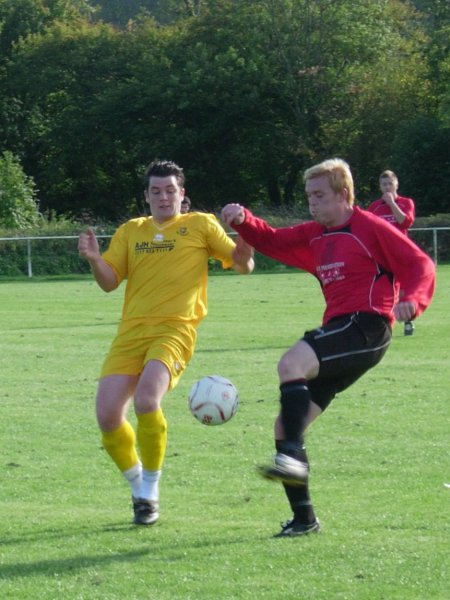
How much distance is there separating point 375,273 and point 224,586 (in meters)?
1.93

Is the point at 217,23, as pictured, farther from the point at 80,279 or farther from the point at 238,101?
the point at 80,279

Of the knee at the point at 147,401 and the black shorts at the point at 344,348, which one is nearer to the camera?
the black shorts at the point at 344,348

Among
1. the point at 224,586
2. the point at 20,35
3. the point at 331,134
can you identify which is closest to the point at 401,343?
the point at 224,586

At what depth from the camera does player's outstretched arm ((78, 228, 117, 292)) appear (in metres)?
7.03

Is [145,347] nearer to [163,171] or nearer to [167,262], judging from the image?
[167,262]

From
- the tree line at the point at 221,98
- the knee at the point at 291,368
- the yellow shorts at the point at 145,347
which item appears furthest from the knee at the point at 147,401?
the tree line at the point at 221,98

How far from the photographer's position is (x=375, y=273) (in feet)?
21.4

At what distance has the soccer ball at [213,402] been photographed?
696 cm

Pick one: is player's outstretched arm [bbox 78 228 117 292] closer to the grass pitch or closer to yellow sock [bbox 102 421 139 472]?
yellow sock [bbox 102 421 139 472]

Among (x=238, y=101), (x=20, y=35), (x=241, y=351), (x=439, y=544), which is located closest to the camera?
(x=439, y=544)

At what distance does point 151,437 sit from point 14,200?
38.5 meters

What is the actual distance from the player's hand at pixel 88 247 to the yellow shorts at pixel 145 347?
17.0 inches

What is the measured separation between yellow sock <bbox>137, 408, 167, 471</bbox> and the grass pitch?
1.12ft

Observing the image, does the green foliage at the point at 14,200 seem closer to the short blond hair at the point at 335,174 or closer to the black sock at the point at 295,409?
the short blond hair at the point at 335,174
